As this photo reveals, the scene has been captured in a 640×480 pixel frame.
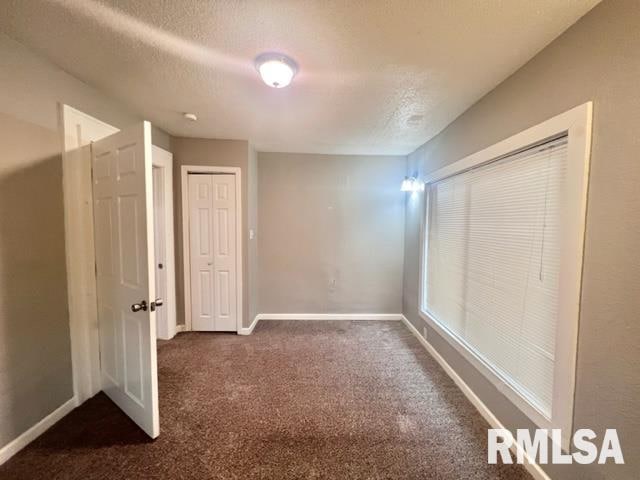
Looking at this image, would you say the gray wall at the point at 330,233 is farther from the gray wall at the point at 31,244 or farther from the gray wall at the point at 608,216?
the gray wall at the point at 608,216

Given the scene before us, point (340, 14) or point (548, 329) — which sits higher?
point (340, 14)

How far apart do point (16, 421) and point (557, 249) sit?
3299mm

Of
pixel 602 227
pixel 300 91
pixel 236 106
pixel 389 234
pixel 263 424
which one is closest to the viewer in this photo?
pixel 602 227

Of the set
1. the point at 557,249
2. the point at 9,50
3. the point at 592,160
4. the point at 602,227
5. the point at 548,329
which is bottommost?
the point at 548,329

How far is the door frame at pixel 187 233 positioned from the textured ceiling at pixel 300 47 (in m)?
0.93

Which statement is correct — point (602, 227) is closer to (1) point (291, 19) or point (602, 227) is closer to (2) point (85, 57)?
(1) point (291, 19)

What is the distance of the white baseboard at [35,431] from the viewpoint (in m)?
1.53

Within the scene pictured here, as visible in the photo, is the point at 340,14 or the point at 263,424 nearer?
the point at 340,14

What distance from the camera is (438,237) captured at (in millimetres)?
2979

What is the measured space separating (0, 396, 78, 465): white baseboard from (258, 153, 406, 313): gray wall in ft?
7.49

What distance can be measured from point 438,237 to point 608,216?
182 cm

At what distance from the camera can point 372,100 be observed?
2158 mm

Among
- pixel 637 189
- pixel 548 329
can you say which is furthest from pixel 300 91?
pixel 548 329

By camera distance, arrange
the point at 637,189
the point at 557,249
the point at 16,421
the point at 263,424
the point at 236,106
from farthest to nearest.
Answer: the point at 236,106
the point at 263,424
the point at 16,421
the point at 557,249
the point at 637,189
